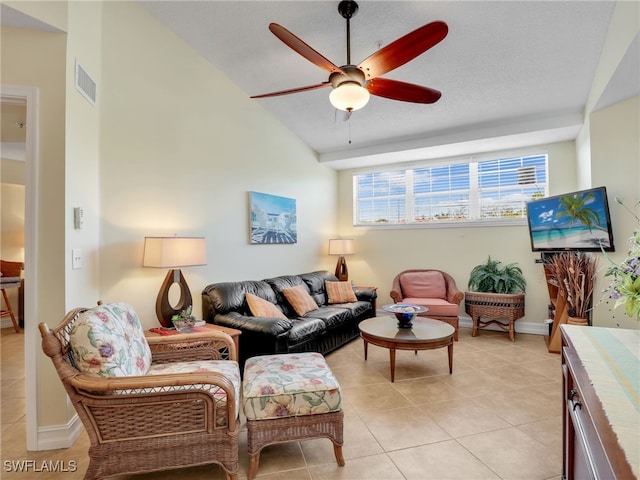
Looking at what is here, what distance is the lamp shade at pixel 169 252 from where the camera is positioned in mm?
2621

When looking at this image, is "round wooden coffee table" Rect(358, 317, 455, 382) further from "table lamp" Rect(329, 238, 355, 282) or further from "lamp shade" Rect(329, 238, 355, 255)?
"lamp shade" Rect(329, 238, 355, 255)

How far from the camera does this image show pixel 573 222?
341cm

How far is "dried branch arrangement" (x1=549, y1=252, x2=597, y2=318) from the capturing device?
3.38 m

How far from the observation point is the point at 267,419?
1832 mm

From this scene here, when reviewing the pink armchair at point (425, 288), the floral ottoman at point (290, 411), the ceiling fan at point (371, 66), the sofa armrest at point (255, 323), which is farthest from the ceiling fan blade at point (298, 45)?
the pink armchair at point (425, 288)

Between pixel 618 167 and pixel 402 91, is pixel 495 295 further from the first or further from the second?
pixel 402 91

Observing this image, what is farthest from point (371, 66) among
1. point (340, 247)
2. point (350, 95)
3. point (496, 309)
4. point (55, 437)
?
point (496, 309)

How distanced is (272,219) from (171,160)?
1.55 metres

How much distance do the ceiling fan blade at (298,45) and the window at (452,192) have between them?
3699mm

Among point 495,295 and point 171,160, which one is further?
point 495,295

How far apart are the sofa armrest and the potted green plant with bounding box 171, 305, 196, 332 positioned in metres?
0.43

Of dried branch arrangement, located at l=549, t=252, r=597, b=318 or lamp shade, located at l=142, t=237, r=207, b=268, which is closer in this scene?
lamp shade, located at l=142, t=237, r=207, b=268

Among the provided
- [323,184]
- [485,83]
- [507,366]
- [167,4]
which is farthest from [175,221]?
[507,366]

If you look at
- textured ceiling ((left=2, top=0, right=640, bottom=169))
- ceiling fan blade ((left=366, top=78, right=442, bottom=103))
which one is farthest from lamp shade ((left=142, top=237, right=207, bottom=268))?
ceiling fan blade ((left=366, top=78, right=442, bottom=103))
